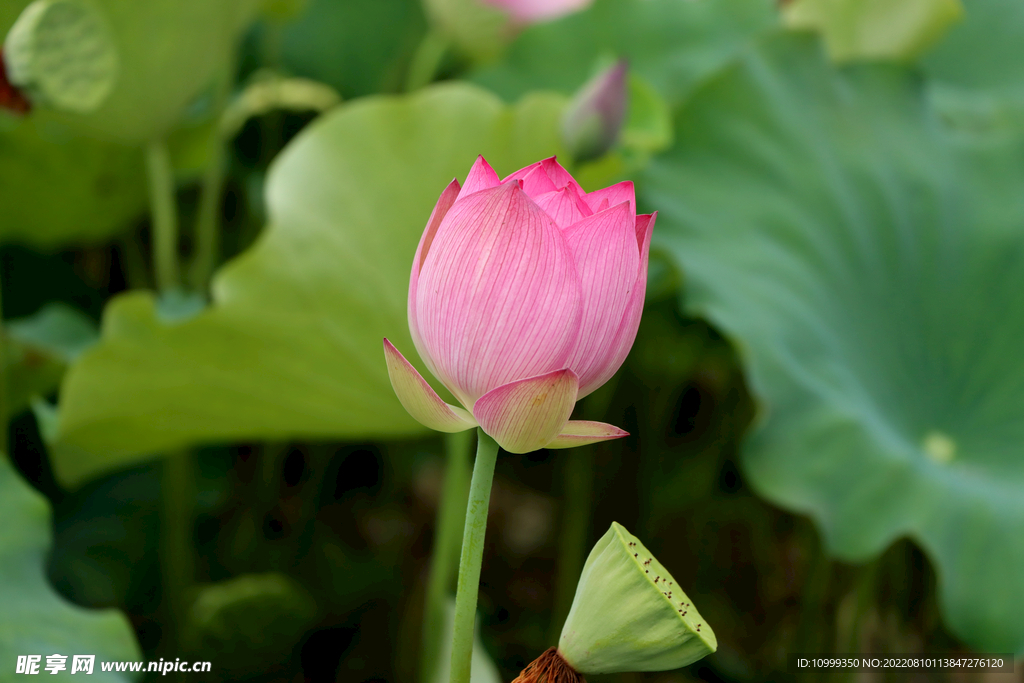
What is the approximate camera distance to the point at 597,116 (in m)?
0.54

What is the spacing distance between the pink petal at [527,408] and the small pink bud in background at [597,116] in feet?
1.32

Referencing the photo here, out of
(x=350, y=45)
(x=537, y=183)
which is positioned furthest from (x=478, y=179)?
(x=350, y=45)

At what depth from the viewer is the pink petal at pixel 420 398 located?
0.17m

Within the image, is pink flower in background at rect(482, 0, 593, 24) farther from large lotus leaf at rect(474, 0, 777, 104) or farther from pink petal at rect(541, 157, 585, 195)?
pink petal at rect(541, 157, 585, 195)

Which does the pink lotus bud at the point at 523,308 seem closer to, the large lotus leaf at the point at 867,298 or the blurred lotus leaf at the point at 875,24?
the large lotus leaf at the point at 867,298

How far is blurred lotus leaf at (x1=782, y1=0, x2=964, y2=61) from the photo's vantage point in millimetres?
794

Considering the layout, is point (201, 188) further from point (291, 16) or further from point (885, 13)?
point (885, 13)

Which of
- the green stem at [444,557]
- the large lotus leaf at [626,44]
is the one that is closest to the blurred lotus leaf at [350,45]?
the large lotus leaf at [626,44]

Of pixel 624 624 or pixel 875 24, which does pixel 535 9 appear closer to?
pixel 875 24

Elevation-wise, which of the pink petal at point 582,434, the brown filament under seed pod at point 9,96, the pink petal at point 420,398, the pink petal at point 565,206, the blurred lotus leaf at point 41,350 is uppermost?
the pink petal at point 565,206

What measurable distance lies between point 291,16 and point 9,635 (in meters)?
0.57

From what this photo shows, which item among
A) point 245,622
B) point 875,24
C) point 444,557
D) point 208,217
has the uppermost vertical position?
point 875,24

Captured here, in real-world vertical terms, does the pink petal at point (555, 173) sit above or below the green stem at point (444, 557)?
above

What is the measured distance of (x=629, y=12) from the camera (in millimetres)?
867
